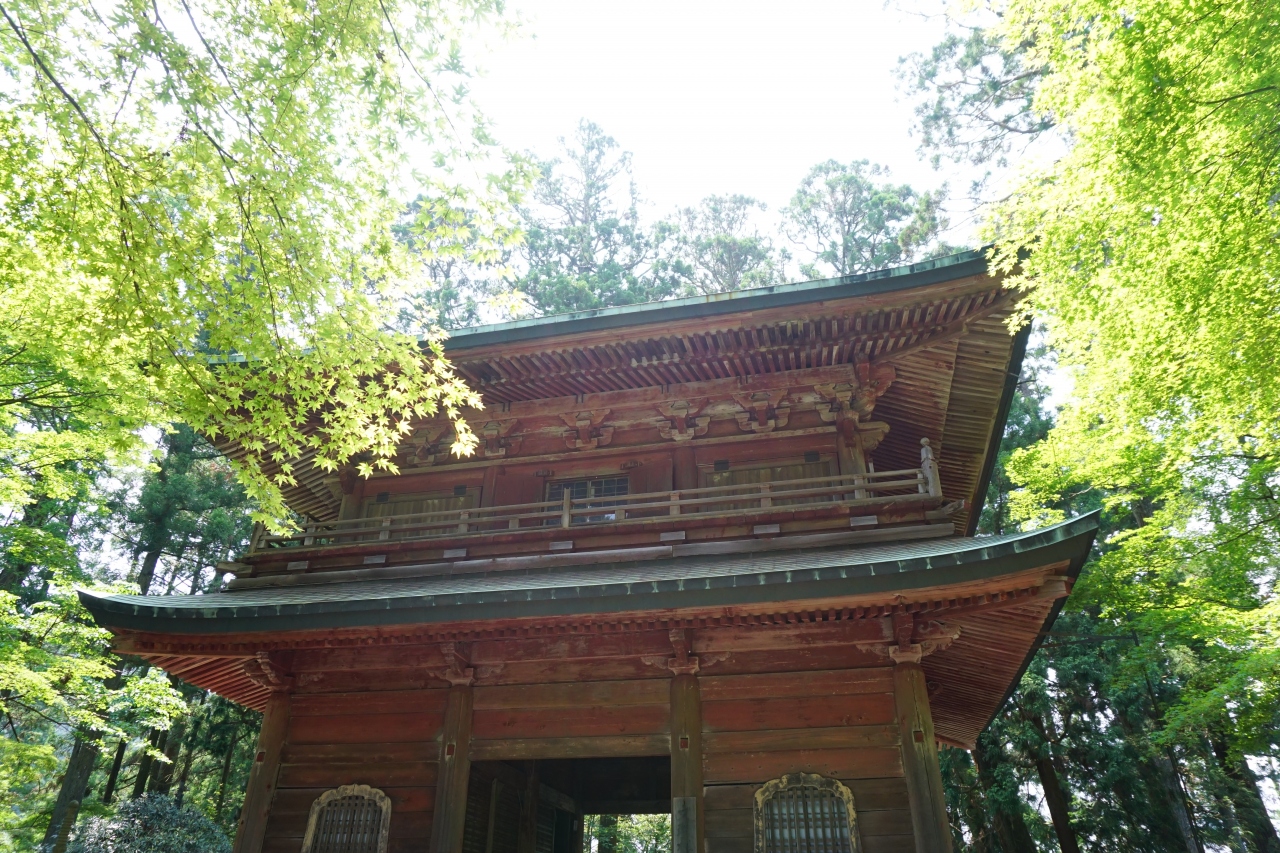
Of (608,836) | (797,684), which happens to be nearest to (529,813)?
(797,684)

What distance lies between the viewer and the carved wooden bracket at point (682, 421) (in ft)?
38.1

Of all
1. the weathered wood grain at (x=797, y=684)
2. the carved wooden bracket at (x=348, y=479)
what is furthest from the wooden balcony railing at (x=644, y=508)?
the weathered wood grain at (x=797, y=684)

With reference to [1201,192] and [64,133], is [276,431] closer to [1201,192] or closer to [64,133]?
[64,133]

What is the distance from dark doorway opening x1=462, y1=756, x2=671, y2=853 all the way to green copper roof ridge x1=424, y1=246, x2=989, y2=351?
19.3ft

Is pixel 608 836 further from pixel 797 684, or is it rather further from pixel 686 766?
pixel 797 684

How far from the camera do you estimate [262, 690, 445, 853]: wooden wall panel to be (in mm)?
9281

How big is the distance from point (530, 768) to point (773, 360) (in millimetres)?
7276

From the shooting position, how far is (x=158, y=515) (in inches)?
998

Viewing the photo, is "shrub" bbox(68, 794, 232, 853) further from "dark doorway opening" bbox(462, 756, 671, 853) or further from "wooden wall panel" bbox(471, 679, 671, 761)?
"wooden wall panel" bbox(471, 679, 671, 761)

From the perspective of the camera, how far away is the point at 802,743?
8.54 m

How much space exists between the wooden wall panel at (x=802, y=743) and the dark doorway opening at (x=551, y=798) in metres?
3.20

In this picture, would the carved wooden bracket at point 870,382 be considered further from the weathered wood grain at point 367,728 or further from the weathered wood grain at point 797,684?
the weathered wood grain at point 367,728

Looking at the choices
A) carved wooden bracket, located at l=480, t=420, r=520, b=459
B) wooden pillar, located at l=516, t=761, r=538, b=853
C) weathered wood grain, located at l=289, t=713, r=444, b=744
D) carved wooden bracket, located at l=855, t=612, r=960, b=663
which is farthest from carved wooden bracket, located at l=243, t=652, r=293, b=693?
carved wooden bracket, located at l=855, t=612, r=960, b=663

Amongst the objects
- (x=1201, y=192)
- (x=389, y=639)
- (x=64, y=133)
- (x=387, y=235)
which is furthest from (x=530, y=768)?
(x=1201, y=192)
